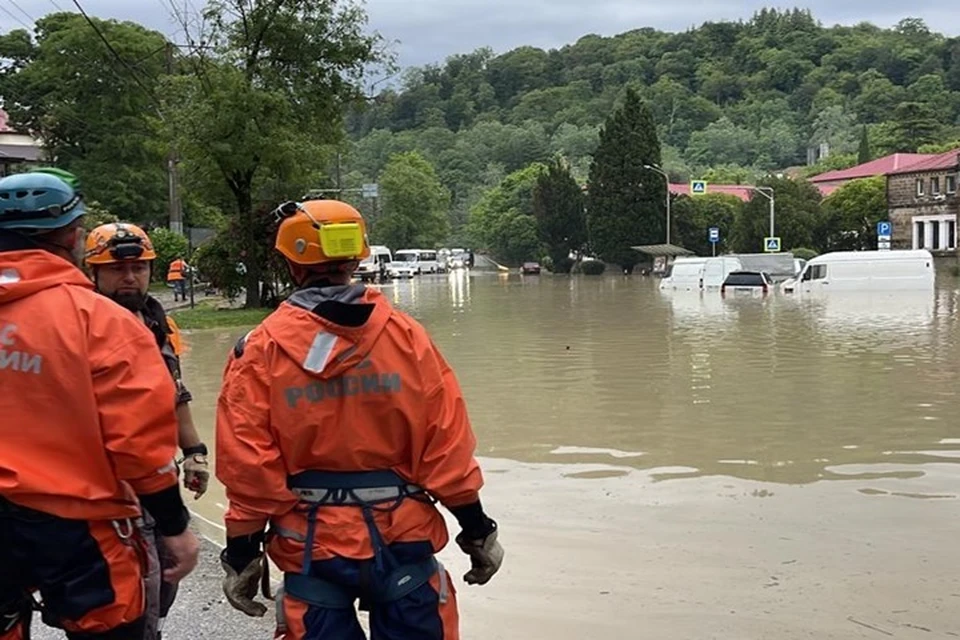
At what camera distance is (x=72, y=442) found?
271 cm

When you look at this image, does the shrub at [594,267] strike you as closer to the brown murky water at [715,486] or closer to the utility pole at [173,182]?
the utility pole at [173,182]

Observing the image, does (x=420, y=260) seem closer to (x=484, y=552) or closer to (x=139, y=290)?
(x=139, y=290)

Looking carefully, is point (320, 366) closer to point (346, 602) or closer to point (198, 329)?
point (346, 602)

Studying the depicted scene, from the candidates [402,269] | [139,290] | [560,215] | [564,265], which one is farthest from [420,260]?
[139,290]

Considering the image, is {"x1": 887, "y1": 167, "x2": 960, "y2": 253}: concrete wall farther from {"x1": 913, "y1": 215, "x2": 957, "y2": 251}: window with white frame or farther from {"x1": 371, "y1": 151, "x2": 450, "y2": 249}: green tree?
Answer: {"x1": 371, "y1": 151, "x2": 450, "y2": 249}: green tree

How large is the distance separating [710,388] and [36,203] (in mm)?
12396

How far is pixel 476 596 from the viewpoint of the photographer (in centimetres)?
589

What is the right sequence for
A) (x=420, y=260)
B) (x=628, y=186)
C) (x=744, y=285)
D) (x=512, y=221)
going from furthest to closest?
1. (x=512, y=221)
2. (x=420, y=260)
3. (x=628, y=186)
4. (x=744, y=285)

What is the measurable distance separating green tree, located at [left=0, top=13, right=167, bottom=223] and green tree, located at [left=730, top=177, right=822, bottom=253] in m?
37.1

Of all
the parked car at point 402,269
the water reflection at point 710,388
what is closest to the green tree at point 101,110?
the parked car at point 402,269

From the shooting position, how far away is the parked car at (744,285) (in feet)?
129

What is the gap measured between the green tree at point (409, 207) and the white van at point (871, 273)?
6775cm

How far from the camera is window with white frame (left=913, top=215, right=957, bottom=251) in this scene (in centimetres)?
6592

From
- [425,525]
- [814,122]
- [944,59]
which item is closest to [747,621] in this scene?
[425,525]
